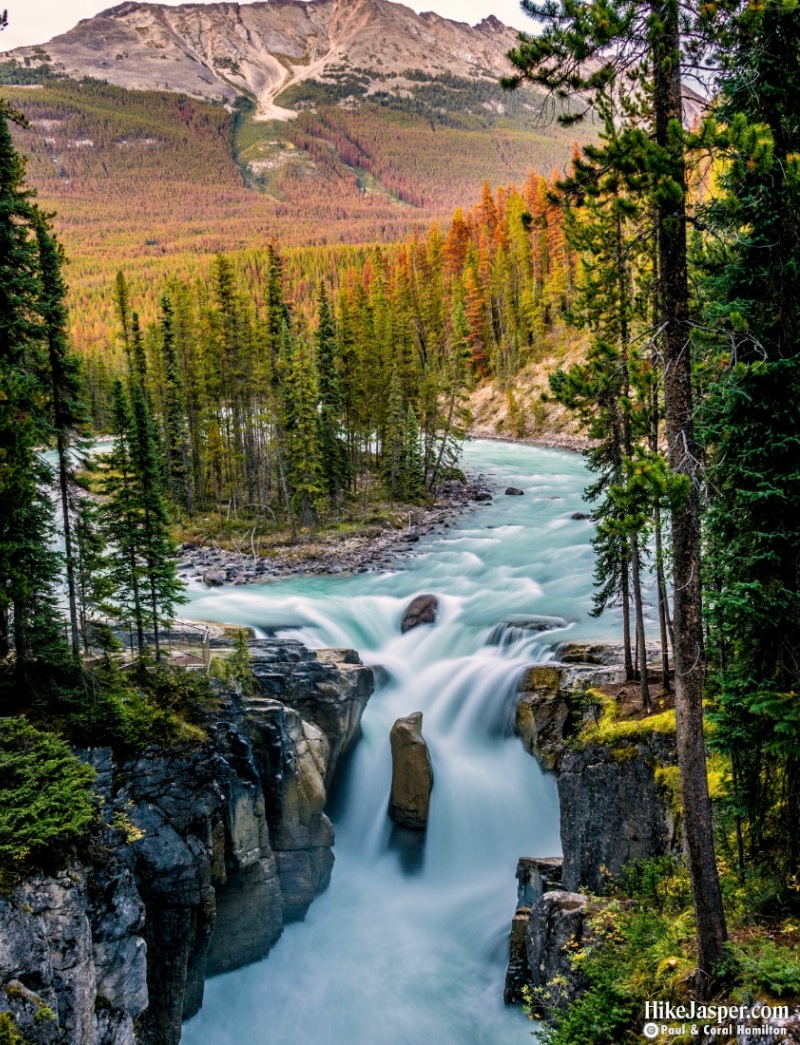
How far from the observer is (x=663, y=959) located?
30.7 feet

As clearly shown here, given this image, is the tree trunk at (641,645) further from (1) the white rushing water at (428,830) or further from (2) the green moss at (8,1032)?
(2) the green moss at (8,1032)

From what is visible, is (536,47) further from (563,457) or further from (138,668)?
(563,457)

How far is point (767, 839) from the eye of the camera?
31.7 ft

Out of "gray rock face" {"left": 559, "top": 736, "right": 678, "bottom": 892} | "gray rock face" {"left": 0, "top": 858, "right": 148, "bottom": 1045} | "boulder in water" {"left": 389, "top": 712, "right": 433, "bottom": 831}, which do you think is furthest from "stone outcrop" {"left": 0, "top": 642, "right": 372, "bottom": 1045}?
"gray rock face" {"left": 559, "top": 736, "right": 678, "bottom": 892}

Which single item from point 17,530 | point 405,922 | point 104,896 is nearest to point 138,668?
point 17,530

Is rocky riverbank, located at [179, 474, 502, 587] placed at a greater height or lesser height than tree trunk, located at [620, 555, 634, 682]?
lesser

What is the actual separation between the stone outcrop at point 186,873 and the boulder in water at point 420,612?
5338mm

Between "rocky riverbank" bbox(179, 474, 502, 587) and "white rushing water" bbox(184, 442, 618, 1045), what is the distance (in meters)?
2.03

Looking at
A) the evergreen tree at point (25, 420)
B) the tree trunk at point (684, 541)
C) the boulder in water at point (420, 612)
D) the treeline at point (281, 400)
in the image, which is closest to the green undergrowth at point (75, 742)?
the evergreen tree at point (25, 420)

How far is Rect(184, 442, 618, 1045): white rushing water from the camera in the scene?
15.8 meters

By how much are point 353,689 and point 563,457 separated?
40024 millimetres

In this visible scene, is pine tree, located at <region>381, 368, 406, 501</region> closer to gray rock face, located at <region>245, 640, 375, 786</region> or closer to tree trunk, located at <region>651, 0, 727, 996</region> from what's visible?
gray rock face, located at <region>245, 640, 375, 786</region>

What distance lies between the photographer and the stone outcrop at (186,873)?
430 inches

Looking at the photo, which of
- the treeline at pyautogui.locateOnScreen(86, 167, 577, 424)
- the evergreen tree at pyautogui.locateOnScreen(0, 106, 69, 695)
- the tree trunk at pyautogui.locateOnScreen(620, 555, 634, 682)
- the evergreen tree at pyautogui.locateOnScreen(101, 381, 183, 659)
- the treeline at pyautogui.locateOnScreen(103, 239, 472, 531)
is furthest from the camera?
the treeline at pyautogui.locateOnScreen(86, 167, 577, 424)
